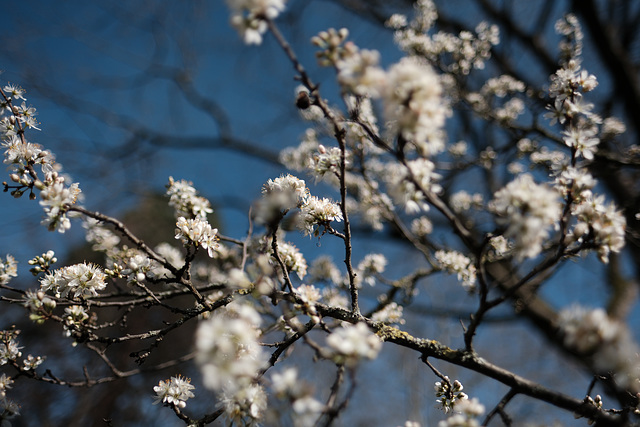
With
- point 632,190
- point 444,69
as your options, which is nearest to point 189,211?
point 444,69

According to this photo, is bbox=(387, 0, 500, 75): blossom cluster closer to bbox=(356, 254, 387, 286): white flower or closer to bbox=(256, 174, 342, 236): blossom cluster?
bbox=(356, 254, 387, 286): white flower

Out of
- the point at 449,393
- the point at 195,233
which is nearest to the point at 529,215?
the point at 449,393

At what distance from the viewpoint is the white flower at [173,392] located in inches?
68.3

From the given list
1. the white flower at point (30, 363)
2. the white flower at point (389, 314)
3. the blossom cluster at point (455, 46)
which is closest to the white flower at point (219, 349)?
the white flower at point (30, 363)

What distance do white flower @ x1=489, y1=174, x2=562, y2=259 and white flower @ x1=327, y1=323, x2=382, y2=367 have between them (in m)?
0.55

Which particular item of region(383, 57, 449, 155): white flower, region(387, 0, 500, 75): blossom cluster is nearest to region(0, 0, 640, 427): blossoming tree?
region(383, 57, 449, 155): white flower

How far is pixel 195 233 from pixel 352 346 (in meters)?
1.05

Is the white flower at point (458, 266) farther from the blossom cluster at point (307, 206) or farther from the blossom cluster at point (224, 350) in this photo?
the blossom cluster at point (224, 350)

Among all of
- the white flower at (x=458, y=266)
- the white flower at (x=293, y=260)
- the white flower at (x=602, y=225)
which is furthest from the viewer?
the white flower at (x=458, y=266)

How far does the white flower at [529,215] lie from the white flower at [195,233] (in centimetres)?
134

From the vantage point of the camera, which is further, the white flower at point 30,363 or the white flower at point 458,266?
the white flower at point 458,266

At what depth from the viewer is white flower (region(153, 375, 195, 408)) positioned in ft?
5.69

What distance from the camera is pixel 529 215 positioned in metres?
1.08

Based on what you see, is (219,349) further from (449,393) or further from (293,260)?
(449,393)
